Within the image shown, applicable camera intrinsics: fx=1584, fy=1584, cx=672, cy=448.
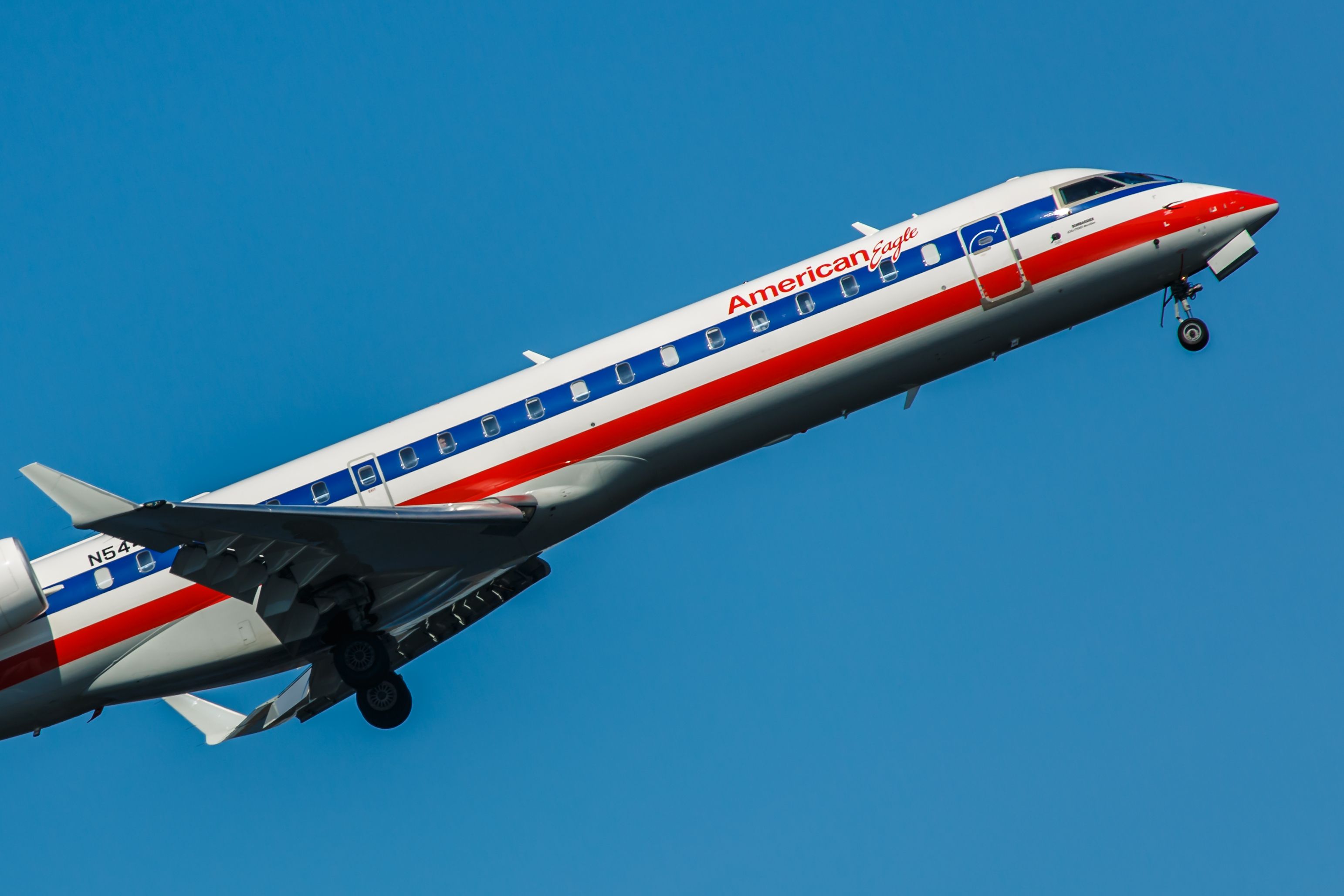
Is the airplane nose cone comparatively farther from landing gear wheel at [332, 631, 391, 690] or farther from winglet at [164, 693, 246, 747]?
winglet at [164, 693, 246, 747]

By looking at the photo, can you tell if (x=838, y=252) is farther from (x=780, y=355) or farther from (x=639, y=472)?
(x=639, y=472)

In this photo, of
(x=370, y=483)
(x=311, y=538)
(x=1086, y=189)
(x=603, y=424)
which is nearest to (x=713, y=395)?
(x=603, y=424)

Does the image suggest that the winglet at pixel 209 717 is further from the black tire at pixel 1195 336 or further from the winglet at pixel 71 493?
the black tire at pixel 1195 336

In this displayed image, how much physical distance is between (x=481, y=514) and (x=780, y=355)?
4781mm

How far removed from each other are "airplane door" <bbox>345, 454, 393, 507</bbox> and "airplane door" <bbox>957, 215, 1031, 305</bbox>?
904 centimetres

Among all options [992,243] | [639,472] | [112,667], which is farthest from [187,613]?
[992,243]

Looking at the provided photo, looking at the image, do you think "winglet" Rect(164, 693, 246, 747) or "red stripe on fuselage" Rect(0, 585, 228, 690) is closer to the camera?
"red stripe on fuselage" Rect(0, 585, 228, 690)

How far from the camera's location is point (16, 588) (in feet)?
73.3

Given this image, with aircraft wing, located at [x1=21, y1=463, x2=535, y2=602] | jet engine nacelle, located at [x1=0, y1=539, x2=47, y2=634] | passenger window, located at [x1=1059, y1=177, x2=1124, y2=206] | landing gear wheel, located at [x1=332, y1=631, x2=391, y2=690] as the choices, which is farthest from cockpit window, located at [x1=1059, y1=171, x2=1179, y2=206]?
jet engine nacelle, located at [x1=0, y1=539, x2=47, y2=634]

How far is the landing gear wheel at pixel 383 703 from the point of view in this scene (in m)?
23.7

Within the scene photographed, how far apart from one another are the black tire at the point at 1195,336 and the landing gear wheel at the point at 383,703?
1286 centimetres

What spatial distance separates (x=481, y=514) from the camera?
855 inches

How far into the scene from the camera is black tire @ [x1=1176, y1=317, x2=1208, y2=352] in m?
23.6

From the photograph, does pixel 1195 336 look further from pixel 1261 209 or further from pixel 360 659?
pixel 360 659
